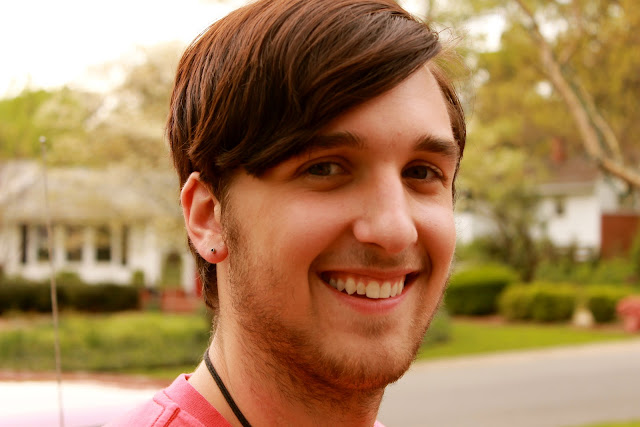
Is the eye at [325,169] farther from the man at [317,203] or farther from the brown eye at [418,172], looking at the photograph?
the brown eye at [418,172]

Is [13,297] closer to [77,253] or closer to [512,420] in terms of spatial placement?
[77,253]

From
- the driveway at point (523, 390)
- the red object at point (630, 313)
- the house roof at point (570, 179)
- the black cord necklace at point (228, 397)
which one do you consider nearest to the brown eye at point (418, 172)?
the black cord necklace at point (228, 397)

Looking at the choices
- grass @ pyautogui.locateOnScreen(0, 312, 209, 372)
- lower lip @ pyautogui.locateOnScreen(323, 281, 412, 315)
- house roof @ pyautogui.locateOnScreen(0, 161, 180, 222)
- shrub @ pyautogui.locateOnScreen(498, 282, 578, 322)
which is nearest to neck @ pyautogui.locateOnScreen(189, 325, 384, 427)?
lower lip @ pyautogui.locateOnScreen(323, 281, 412, 315)

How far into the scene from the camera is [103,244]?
2869 centimetres

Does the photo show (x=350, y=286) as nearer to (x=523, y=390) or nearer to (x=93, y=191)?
(x=523, y=390)

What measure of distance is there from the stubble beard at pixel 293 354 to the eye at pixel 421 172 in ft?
0.85

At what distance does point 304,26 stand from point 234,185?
306 millimetres

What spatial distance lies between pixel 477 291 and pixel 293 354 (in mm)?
23420

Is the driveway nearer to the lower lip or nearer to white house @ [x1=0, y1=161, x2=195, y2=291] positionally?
white house @ [x1=0, y1=161, x2=195, y2=291]

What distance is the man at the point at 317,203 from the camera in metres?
1.34

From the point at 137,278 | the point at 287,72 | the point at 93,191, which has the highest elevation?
the point at 287,72

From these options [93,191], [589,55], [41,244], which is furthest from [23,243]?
[589,55]

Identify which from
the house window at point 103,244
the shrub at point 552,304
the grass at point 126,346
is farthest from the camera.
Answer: the house window at point 103,244

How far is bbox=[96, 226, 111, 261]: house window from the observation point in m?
25.5
